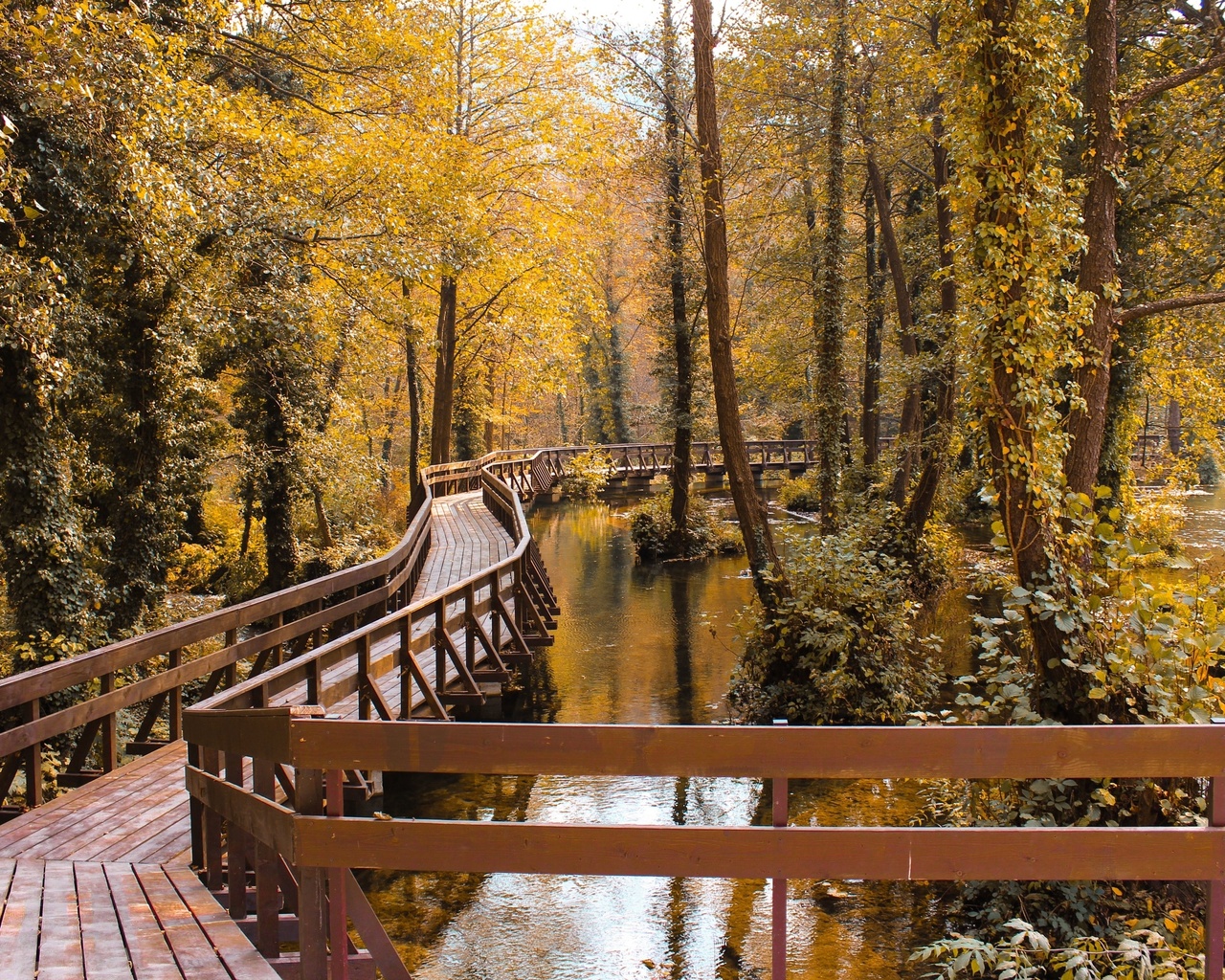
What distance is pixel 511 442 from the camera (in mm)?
50375

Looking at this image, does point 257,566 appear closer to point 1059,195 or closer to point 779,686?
point 779,686

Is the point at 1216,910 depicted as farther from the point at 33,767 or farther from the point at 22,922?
the point at 33,767

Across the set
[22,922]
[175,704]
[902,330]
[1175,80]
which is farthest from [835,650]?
[902,330]

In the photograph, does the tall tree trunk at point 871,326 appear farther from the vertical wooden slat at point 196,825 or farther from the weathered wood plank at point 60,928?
the weathered wood plank at point 60,928

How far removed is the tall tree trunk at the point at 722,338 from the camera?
10.8 m

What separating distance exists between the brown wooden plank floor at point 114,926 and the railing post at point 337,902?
0.37 meters

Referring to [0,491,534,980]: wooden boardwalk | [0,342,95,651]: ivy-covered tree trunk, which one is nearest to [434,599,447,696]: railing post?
[0,491,534,980]: wooden boardwalk

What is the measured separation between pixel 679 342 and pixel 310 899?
19.0 metres

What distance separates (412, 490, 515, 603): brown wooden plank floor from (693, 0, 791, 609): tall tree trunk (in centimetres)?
348

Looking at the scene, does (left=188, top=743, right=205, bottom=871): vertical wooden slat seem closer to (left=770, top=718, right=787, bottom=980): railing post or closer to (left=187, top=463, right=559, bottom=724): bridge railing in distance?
(left=187, top=463, right=559, bottom=724): bridge railing in distance

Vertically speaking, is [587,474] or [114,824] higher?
[587,474]

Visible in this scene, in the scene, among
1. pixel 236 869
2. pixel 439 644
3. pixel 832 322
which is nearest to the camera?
pixel 236 869

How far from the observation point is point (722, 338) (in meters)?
10.9

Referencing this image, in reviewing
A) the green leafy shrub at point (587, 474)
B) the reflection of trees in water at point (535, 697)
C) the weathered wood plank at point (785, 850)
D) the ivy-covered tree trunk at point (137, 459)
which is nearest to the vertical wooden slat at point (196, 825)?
the weathered wood plank at point (785, 850)
